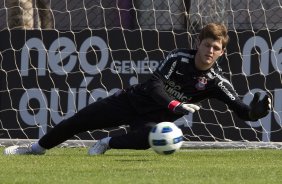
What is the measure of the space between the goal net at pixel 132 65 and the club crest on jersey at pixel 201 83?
1.69 metres

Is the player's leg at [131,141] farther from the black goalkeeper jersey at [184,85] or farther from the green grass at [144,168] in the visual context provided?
the black goalkeeper jersey at [184,85]

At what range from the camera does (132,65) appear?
9.72 metres

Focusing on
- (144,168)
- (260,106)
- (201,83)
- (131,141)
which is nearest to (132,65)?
(201,83)

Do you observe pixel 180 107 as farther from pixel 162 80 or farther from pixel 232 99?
pixel 232 99

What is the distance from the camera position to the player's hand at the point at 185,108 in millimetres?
6980

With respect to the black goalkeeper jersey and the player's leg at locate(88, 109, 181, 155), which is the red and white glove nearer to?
the black goalkeeper jersey

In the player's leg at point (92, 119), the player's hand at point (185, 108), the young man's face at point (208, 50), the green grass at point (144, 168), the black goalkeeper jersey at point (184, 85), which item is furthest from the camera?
the player's leg at point (92, 119)

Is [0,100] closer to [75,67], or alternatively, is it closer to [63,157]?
A: [75,67]

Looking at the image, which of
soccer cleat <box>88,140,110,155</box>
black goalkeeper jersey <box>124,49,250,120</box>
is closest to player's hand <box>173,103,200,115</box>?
black goalkeeper jersey <box>124,49,250,120</box>

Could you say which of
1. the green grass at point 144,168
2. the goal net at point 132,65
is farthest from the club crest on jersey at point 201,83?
the goal net at point 132,65

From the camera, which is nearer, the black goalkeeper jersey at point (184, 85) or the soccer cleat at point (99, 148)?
the black goalkeeper jersey at point (184, 85)

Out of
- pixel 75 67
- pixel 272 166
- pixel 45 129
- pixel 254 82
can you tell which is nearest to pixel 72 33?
pixel 75 67

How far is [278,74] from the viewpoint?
370 inches

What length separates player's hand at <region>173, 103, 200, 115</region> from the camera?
6980 millimetres
